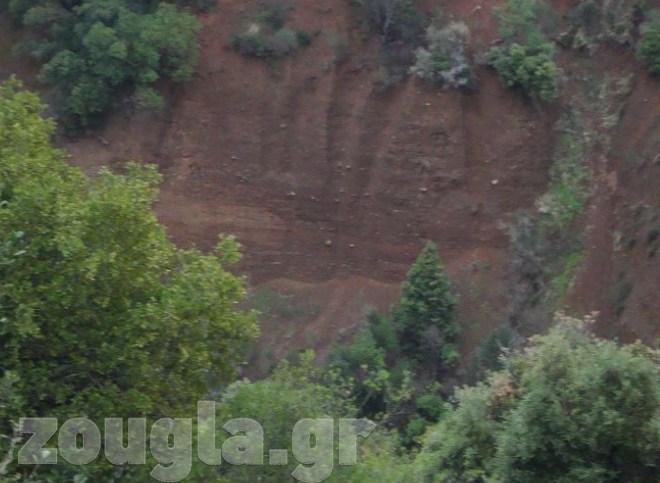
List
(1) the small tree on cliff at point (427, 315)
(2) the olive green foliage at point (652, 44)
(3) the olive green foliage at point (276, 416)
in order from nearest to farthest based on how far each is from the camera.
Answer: (3) the olive green foliage at point (276, 416)
(1) the small tree on cliff at point (427, 315)
(2) the olive green foliage at point (652, 44)

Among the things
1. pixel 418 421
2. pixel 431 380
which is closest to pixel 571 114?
pixel 431 380

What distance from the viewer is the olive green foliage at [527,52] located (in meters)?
23.7

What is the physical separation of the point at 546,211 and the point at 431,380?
495cm

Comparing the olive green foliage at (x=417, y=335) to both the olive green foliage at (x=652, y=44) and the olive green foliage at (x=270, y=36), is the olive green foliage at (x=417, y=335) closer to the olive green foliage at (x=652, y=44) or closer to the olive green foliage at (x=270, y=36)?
the olive green foliage at (x=652, y=44)

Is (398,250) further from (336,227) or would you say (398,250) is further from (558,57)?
(558,57)

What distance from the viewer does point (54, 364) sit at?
982 cm

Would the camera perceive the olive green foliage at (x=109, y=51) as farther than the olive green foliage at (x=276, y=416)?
Yes

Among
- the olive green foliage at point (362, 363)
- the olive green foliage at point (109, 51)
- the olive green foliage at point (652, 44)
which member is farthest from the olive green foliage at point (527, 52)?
the olive green foliage at point (109, 51)

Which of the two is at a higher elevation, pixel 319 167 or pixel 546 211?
pixel 319 167

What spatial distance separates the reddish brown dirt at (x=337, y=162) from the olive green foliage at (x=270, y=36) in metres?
0.25

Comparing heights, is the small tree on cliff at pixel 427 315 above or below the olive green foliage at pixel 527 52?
below

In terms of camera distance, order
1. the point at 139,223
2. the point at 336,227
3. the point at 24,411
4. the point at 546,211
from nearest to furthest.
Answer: the point at 24,411
the point at 139,223
the point at 546,211
the point at 336,227

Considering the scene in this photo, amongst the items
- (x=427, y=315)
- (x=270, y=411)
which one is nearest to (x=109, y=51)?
(x=427, y=315)

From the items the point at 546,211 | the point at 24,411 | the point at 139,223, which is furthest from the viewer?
the point at 546,211
